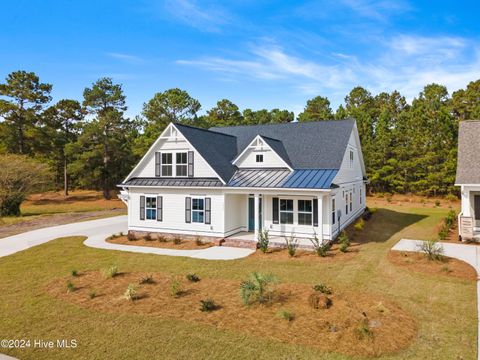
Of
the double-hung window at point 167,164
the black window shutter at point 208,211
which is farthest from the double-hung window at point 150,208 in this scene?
the black window shutter at point 208,211

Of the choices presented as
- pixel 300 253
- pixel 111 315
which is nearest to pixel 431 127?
pixel 300 253

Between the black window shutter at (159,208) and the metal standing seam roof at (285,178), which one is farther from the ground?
the metal standing seam roof at (285,178)

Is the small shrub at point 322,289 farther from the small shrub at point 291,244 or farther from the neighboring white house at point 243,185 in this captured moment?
the neighboring white house at point 243,185

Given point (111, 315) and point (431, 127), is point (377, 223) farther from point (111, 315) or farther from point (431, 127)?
point (431, 127)

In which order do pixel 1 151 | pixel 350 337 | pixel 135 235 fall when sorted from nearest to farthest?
pixel 350 337 → pixel 135 235 → pixel 1 151

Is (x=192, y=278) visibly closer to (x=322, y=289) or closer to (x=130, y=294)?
(x=130, y=294)
